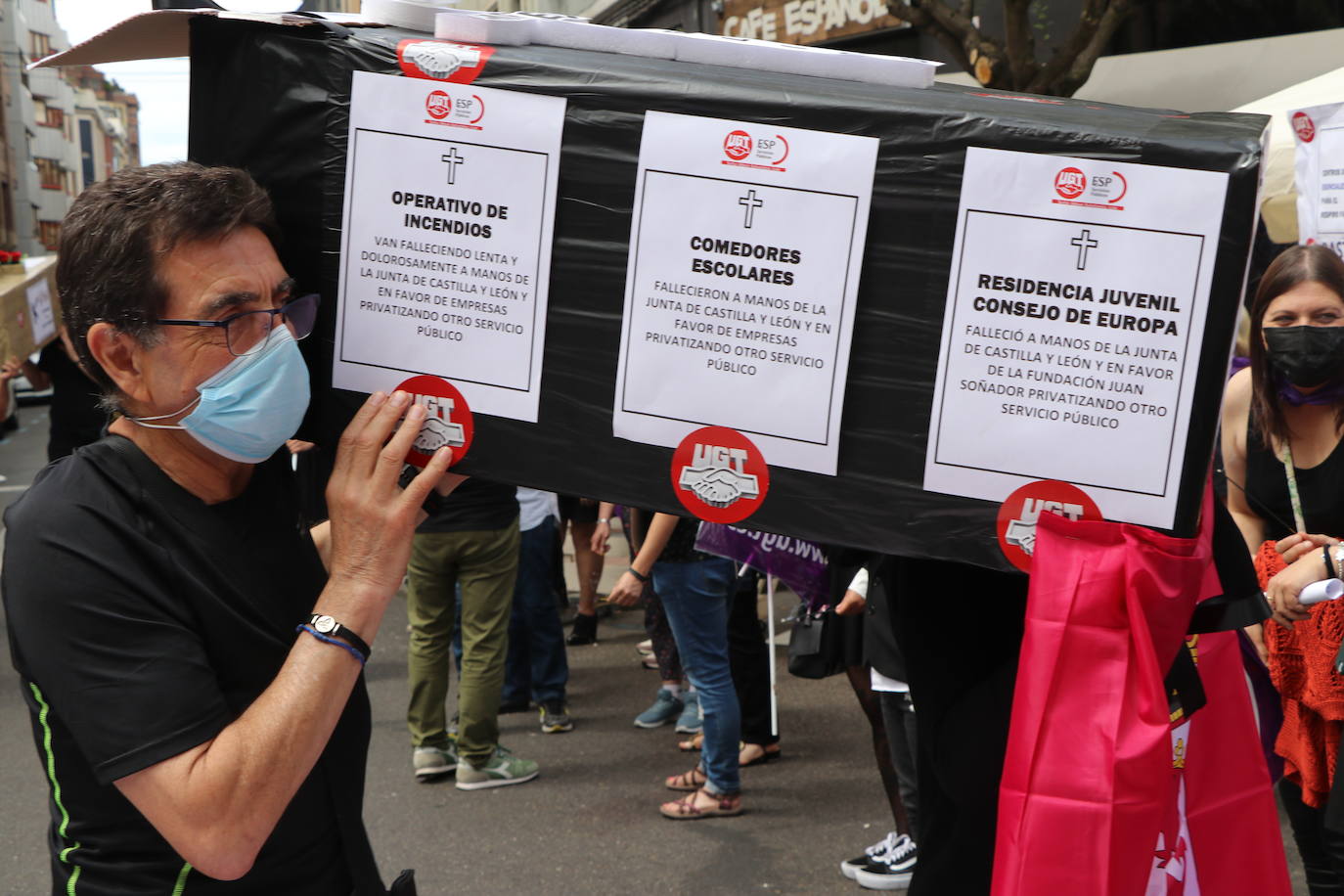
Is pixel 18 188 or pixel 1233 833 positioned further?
pixel 18 188

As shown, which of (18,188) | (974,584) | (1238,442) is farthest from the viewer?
(18,188)

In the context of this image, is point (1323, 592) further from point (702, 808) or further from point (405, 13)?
point (702, 808)


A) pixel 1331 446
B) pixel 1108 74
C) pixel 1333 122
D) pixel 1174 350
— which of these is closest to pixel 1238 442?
pixel 1331 446

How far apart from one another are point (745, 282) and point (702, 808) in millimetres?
3970

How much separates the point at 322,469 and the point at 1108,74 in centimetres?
870

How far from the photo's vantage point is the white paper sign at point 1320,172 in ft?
13.2

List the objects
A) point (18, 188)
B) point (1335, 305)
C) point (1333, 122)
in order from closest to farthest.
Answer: point (1335, 305) → point (1333, 122) → point (18, 188)

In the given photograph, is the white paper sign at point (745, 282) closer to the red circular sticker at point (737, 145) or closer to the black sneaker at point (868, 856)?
the red circular sticker at point (737, 145)

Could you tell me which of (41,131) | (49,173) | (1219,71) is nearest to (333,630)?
(1219,71)

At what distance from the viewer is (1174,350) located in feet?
4.97

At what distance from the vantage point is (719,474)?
66.5 inches

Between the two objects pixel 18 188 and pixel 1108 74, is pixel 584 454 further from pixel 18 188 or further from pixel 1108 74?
pixel 18 188

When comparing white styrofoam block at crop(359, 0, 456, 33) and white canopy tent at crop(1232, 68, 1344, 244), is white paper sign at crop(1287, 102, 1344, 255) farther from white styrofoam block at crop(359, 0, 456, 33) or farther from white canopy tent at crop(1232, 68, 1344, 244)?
white styrofoam block at crop(359, 0, 456, 33)

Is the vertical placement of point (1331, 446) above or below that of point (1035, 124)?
below
